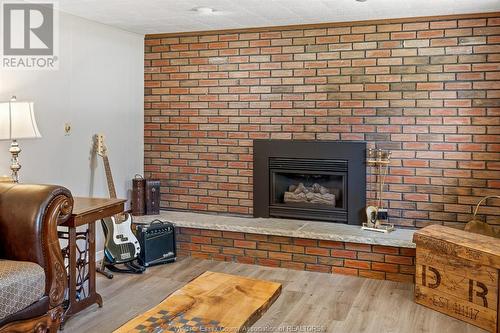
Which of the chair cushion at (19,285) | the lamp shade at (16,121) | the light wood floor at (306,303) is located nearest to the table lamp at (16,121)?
the lamp shade at (16,121)

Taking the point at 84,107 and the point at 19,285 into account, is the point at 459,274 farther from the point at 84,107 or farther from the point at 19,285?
the point at 84,107

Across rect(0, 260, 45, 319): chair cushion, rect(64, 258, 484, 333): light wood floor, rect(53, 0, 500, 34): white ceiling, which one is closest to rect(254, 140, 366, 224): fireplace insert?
rect(64, 258, 484, 333): light wood floor

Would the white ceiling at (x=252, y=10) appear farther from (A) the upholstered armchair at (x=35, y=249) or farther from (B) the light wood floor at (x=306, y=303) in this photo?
(B) the light wood floor at (x=306, y=303)

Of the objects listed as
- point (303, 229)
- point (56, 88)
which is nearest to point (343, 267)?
point (303, 229)

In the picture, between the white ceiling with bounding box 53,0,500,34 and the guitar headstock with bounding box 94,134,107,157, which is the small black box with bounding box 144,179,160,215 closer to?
the guitar headstock with bounding box 94,134,107,157

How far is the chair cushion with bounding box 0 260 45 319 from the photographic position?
7.66ft

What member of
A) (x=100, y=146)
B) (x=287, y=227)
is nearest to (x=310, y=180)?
(x=287, y=227)

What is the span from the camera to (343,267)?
416 cm

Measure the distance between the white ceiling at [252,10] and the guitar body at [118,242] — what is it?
1613mm

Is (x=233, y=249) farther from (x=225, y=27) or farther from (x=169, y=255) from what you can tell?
(x=225, y=27)

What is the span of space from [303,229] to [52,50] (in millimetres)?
2410

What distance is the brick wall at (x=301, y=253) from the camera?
4.02m

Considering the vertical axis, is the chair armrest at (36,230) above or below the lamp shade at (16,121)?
below

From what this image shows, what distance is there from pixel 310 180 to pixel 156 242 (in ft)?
4.74
